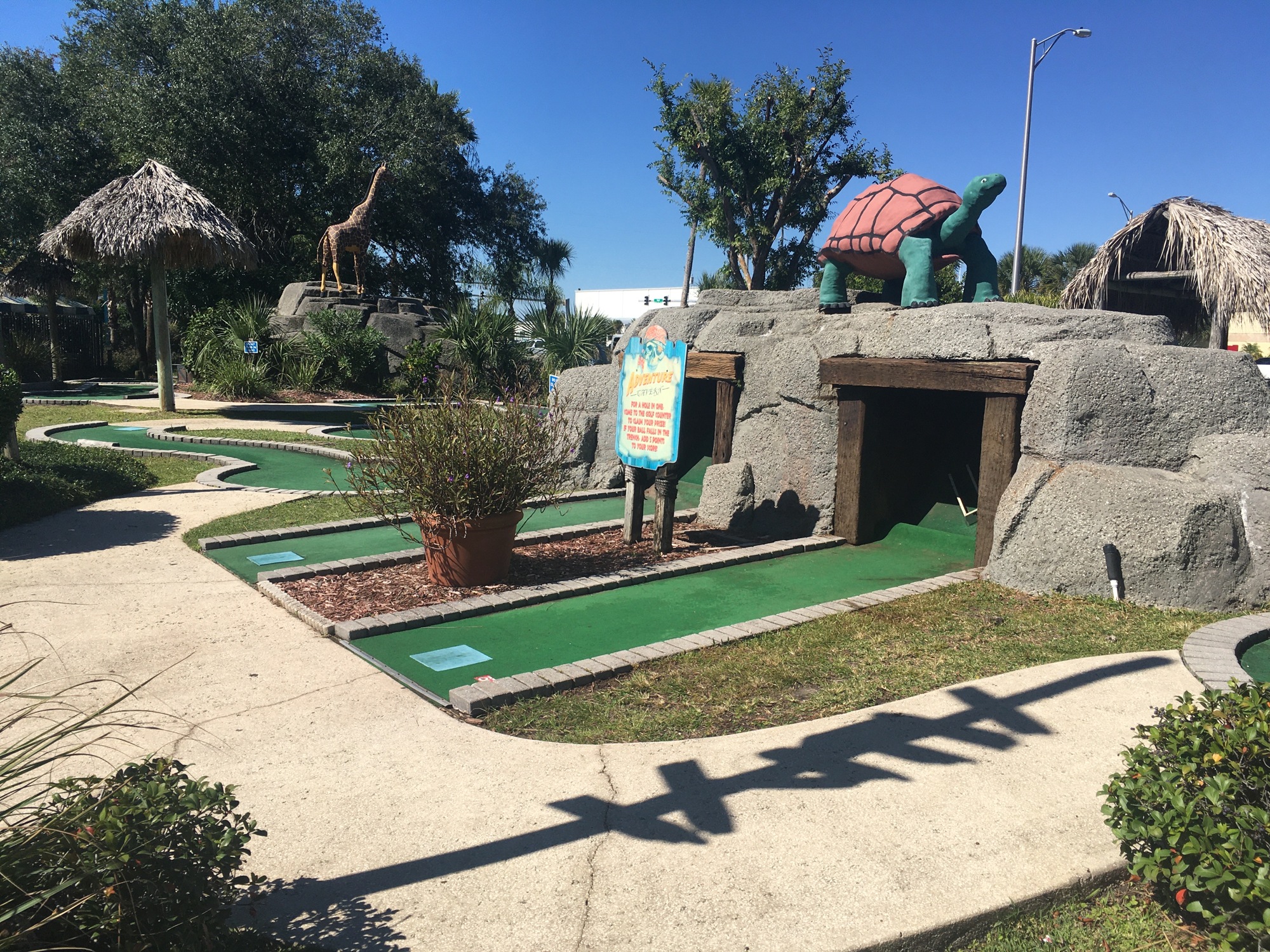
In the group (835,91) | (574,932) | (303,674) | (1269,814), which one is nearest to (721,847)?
(574,932)

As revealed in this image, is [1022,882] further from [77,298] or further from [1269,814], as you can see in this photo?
[77,298]

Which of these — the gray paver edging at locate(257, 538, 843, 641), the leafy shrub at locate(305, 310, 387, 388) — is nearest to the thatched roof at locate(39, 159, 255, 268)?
the leafy shrub at locate(305, 310, 387, 388)

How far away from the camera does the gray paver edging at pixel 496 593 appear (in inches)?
204

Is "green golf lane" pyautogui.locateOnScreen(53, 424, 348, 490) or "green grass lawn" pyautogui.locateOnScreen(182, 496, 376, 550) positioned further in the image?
"green golf lane" pyautogui.locateOnScreen(53, 424, 348, 490)

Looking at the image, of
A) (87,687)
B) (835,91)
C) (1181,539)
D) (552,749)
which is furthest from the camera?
(835,91)

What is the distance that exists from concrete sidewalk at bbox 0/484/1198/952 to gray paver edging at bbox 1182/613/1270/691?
0.31ft

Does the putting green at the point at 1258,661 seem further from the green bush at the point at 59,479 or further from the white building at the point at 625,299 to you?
the white building at the point at 625,299

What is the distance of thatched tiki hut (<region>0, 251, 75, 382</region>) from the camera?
21547 millimetres

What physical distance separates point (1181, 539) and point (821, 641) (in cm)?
230

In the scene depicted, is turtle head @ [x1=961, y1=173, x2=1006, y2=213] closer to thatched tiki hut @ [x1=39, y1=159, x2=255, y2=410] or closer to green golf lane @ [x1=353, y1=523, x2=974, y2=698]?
green golf lane @ [x1=353, y1=523, x2=974, y2=698]

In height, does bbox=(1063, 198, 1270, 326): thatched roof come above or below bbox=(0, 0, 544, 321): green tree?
below

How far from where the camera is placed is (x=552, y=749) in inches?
141

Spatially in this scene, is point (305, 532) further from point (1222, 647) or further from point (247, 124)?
point (247, 124)

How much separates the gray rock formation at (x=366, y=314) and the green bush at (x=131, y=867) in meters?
18.7
